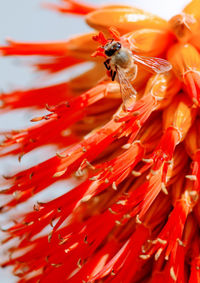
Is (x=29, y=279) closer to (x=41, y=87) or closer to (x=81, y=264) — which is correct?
(x=81, y=264)

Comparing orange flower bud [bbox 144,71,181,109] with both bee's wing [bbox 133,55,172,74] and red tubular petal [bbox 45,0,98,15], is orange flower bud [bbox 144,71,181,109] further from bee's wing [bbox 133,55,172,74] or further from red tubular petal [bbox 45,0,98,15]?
red tubular petal [bbox 45,0,98,15]

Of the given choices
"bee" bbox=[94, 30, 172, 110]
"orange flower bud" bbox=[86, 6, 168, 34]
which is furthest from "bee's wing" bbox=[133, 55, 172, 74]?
"orange flower bud" bbox=[86, 6, 168, 34]

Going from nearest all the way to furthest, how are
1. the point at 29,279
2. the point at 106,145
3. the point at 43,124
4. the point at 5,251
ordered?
1. the point at 106,145
2. the point at 43,124
3. the point at 29,279
4. the point at 5,251

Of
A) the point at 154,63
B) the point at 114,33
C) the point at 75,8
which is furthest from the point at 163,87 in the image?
the point at 75,8

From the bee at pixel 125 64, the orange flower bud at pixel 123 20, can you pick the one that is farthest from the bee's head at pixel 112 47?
the orange flower bud at pixel 123 20

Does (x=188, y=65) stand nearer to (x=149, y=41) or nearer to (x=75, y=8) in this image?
(x=149, y=41)

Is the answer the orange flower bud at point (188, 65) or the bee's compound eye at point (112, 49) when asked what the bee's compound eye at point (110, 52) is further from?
the orange flower bud at point (188, 65)

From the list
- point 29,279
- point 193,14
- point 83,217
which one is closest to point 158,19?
point 193,14

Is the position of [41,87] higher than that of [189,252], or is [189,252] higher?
[41,87]
